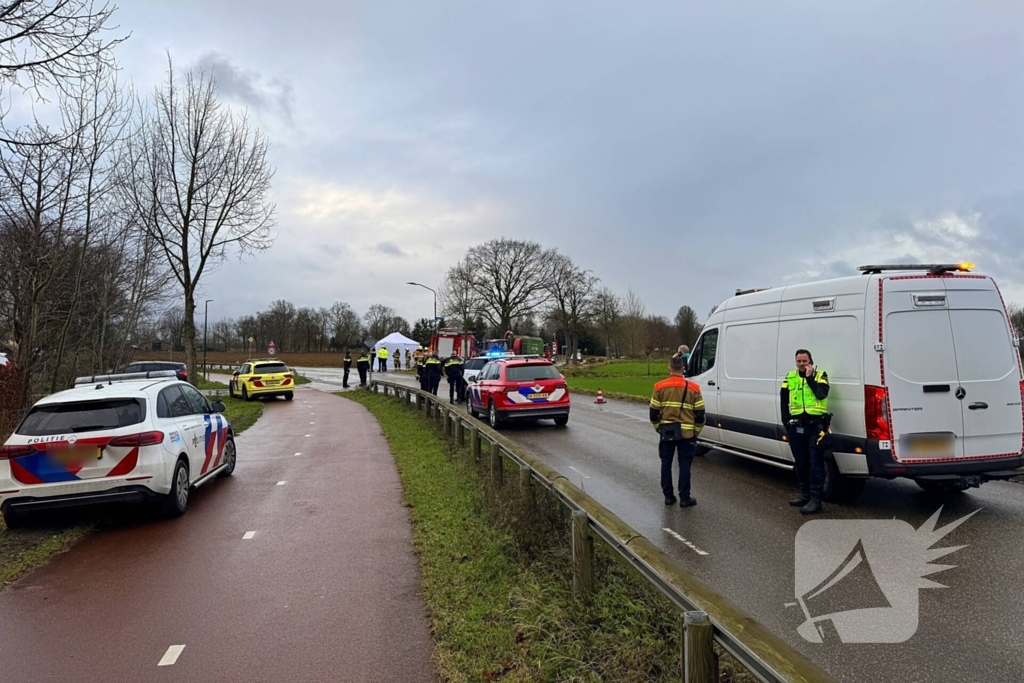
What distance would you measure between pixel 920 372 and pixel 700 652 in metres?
5.27

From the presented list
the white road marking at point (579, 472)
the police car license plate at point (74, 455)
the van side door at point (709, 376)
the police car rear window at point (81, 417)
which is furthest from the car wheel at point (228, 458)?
the van side door at point (709, 376)

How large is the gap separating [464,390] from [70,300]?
10.1 m

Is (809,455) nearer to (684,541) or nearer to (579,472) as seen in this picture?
(684,541)

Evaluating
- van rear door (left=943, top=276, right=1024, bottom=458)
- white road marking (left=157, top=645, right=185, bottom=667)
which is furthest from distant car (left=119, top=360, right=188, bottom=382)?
van rear door (left=943, top=276, right=1024, bottom=458)

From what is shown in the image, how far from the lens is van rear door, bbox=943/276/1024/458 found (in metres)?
6.39

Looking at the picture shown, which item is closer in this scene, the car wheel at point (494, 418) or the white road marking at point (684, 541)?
the white road marking at point (684, 541)

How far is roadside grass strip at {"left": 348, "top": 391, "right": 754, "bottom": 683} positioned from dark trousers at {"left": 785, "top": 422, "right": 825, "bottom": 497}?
122 inches

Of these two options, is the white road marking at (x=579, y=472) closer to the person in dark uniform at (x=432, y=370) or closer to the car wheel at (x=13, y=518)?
the car wheel at (x=13, y=518)

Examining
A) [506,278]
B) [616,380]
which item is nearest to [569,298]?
[506,278]

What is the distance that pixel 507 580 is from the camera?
459cm

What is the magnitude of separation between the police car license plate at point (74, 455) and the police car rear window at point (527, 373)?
28.8 feet

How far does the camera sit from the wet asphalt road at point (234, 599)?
11.9 ft

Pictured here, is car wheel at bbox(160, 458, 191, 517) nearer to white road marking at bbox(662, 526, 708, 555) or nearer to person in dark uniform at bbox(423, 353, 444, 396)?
white road marking at bbox(662, 526, 708, 555)

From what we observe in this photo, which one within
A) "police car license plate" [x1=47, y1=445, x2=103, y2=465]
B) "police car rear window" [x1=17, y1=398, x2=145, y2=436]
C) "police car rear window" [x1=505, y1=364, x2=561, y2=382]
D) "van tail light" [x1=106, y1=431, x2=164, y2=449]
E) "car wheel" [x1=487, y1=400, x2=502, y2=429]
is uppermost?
"police car rear window" [x1=505, y1=364, x2=561, y2=382]
